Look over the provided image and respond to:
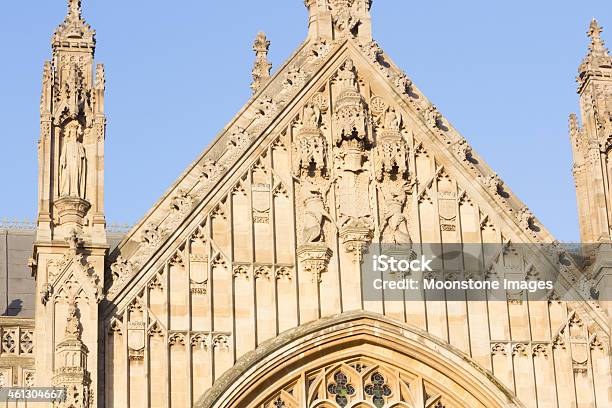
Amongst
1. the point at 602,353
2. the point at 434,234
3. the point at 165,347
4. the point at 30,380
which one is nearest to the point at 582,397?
the point at 602,353

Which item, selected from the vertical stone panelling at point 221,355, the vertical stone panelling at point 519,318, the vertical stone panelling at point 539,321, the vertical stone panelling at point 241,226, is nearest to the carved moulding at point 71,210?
the vertical stone panelling at point 241,226

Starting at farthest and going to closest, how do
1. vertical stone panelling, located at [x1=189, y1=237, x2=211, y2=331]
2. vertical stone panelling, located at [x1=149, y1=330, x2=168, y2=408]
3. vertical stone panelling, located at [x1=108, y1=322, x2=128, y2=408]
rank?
vertical stone panelling, located at [x1=189, y1=237, x2=211, y2=331], vertical stone panelling, located at [x1=149, y1=330, x2=168, y2=408], vertical stone panelling, located at [x1=108, y1=322, x2=128, y2=408]

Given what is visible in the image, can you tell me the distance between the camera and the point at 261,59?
1524 inches

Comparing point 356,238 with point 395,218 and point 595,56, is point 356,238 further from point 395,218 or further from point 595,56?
point 595,56

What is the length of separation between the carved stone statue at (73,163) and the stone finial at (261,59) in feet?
19.7

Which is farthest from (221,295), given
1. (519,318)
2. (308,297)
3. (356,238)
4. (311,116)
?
(519,318)

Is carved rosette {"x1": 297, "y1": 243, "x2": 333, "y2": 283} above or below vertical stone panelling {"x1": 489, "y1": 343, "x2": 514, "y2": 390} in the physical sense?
above

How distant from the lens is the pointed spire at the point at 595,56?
36.2 m

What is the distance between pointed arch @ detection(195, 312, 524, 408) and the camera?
32.8 metres

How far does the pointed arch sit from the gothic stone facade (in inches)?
Result: 1.5

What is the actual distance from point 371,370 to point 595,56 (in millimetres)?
8150

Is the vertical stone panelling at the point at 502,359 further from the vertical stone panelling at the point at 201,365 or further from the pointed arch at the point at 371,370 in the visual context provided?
the vertical stone panelling at the point at 201,365

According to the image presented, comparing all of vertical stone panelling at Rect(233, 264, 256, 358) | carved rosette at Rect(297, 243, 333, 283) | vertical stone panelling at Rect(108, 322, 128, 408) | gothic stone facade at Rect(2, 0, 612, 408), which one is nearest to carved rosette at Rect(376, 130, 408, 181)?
gothic stone facade at Rect(2, 0, 612, 408)

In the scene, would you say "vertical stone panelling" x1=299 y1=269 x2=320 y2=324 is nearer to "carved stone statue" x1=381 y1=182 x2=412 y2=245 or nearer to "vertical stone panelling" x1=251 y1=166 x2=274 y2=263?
"vertical stone panelling" x1=251 y1=166 x2=274 y2=263
